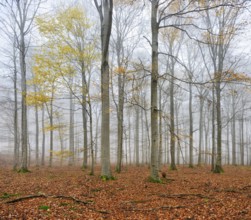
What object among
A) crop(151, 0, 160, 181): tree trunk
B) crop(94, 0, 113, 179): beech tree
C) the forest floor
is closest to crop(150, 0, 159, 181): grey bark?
crop(151, 0, 160, 181): tree trunk

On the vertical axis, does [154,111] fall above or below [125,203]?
above

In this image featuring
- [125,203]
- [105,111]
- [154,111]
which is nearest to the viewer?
[125,203]

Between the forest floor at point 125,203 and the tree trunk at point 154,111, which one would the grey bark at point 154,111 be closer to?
the tree trunk at point 154,111

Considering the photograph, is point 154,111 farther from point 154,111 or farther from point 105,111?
point 105,111

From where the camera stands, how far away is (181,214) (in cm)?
511

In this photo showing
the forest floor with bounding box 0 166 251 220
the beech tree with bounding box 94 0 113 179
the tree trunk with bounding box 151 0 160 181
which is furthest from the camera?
the beech tree with bounding box 94 0 113 179

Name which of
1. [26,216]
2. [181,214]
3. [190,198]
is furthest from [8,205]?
[190,198]

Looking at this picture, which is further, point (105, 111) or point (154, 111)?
point (105, 111)

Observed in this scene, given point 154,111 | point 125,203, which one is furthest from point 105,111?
point 125,203

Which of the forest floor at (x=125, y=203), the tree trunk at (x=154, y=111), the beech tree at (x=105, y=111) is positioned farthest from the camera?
the beech tree at (x=105, y=111)

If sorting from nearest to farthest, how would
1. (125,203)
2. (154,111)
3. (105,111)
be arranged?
(125,203), (154,111), (105,111)

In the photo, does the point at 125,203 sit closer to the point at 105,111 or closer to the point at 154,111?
the point at 154,111

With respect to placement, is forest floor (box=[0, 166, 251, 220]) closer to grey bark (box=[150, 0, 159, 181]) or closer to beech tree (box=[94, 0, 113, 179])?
grey bark (box=[150, 0, 159, 181])

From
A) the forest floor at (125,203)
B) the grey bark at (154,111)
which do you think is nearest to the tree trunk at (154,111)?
the grey bark at (154,111)
